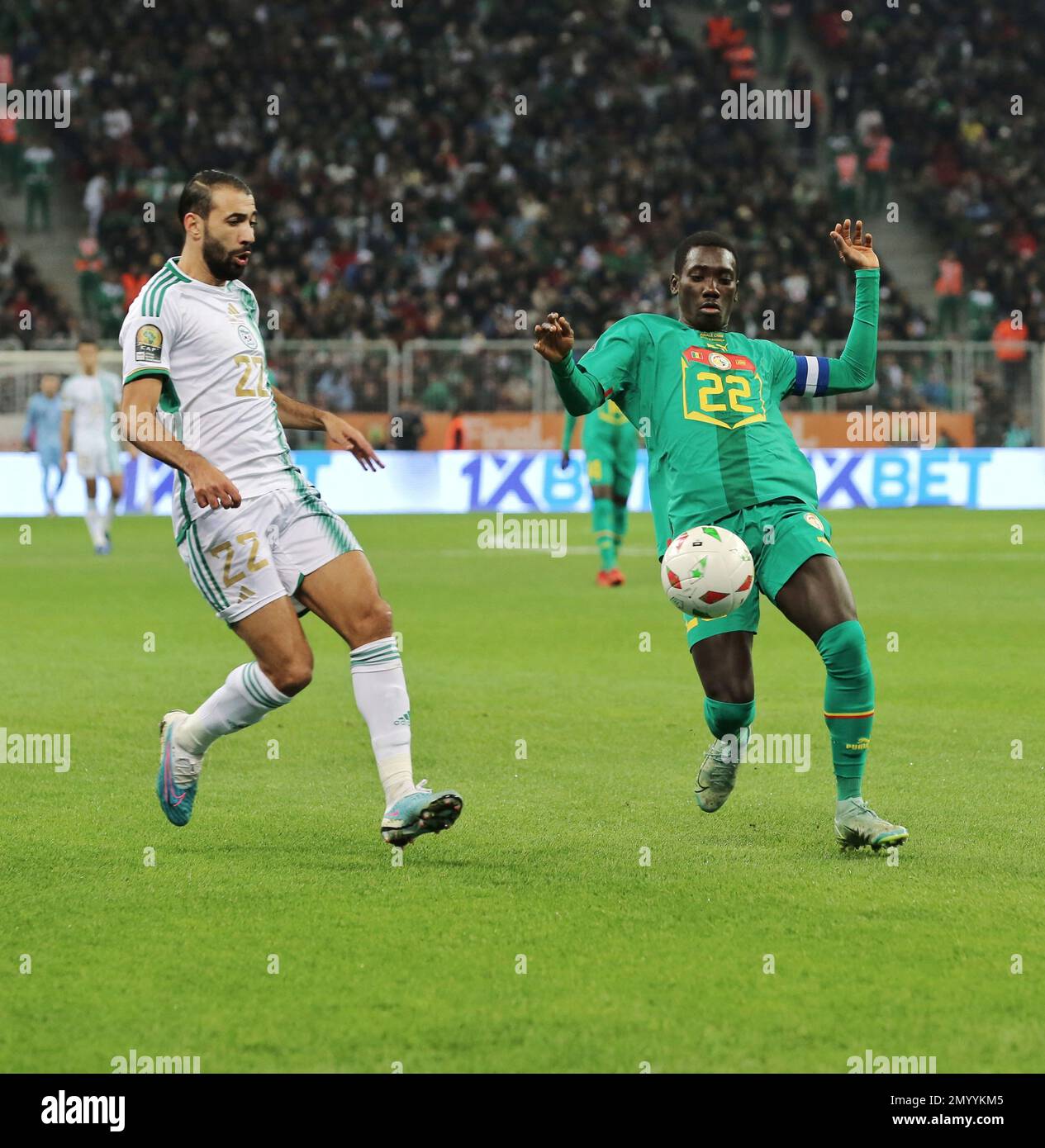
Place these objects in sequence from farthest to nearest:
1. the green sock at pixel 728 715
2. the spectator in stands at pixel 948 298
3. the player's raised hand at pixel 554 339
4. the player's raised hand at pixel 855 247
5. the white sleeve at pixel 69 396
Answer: the spectator in stands at pixel 948 298 → the white sleeve at pixel 69 396 → the player's raised hand at pixel 855 247 → the green sock at pixel 728 715 → the player's raised hand at pixel 554 339

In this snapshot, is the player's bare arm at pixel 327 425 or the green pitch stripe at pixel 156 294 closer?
the green pitch stripe at pixel 156 294

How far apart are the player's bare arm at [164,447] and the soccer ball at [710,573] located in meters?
1.47

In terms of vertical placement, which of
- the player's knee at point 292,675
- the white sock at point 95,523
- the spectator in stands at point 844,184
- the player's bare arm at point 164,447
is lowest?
the white sock at point 95,523

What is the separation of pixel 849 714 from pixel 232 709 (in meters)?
2.09

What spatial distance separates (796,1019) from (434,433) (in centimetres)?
2435

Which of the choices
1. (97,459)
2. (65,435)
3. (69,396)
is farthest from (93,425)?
(65,435)

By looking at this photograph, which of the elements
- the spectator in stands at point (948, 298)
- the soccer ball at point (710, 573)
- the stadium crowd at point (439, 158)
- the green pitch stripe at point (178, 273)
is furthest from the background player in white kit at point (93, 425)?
the spectator in stands at point (948, 298)

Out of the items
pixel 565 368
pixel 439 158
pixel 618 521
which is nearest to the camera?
pixel 565 368

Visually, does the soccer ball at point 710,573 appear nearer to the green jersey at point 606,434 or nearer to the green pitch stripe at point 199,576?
the green pitch stripe at point 199,576

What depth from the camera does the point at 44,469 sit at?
25.1 metres

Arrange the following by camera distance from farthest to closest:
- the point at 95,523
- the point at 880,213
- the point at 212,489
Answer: the point at 880,213 < the point at 95,523 < the point at 212,489

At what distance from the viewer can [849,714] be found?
20.8 feet

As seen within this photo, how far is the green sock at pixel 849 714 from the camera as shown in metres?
6.30

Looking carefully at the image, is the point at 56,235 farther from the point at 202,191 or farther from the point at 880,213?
the point at 202,191
